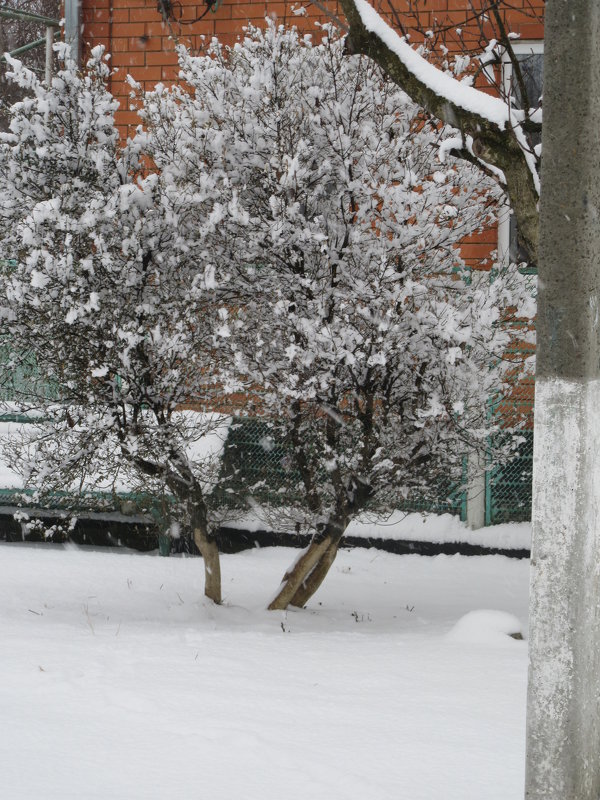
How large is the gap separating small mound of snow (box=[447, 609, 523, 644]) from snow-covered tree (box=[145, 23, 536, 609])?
898 millimetres

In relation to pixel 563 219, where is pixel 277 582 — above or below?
below

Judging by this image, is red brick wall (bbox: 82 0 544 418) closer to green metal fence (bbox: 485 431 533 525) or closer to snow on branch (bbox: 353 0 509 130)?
green metal fence (bbox: 485 431 533 525)

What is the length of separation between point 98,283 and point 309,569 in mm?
2377

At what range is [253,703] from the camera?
398 centimetres

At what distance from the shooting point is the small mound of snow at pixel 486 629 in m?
5.30

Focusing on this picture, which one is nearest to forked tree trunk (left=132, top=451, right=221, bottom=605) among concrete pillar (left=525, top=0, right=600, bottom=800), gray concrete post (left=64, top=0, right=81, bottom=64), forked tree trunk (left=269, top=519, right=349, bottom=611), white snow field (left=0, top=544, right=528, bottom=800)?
white snow field (left=0, top=544, right=528, bottom=800)

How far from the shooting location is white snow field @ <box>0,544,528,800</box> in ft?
10.6

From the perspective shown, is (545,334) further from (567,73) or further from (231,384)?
(231,384)

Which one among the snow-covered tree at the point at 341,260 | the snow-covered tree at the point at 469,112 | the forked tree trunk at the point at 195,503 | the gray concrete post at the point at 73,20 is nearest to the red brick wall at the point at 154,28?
the gray concrete post at the point at 73,20

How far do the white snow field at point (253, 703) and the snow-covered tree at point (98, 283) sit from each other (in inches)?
46.4

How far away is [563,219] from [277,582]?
5.65 m

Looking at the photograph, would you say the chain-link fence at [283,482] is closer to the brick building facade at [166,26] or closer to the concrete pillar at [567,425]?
the brick building facade at [166,26]

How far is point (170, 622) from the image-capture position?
6.27 metres

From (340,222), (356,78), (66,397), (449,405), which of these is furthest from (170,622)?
(356,78)
